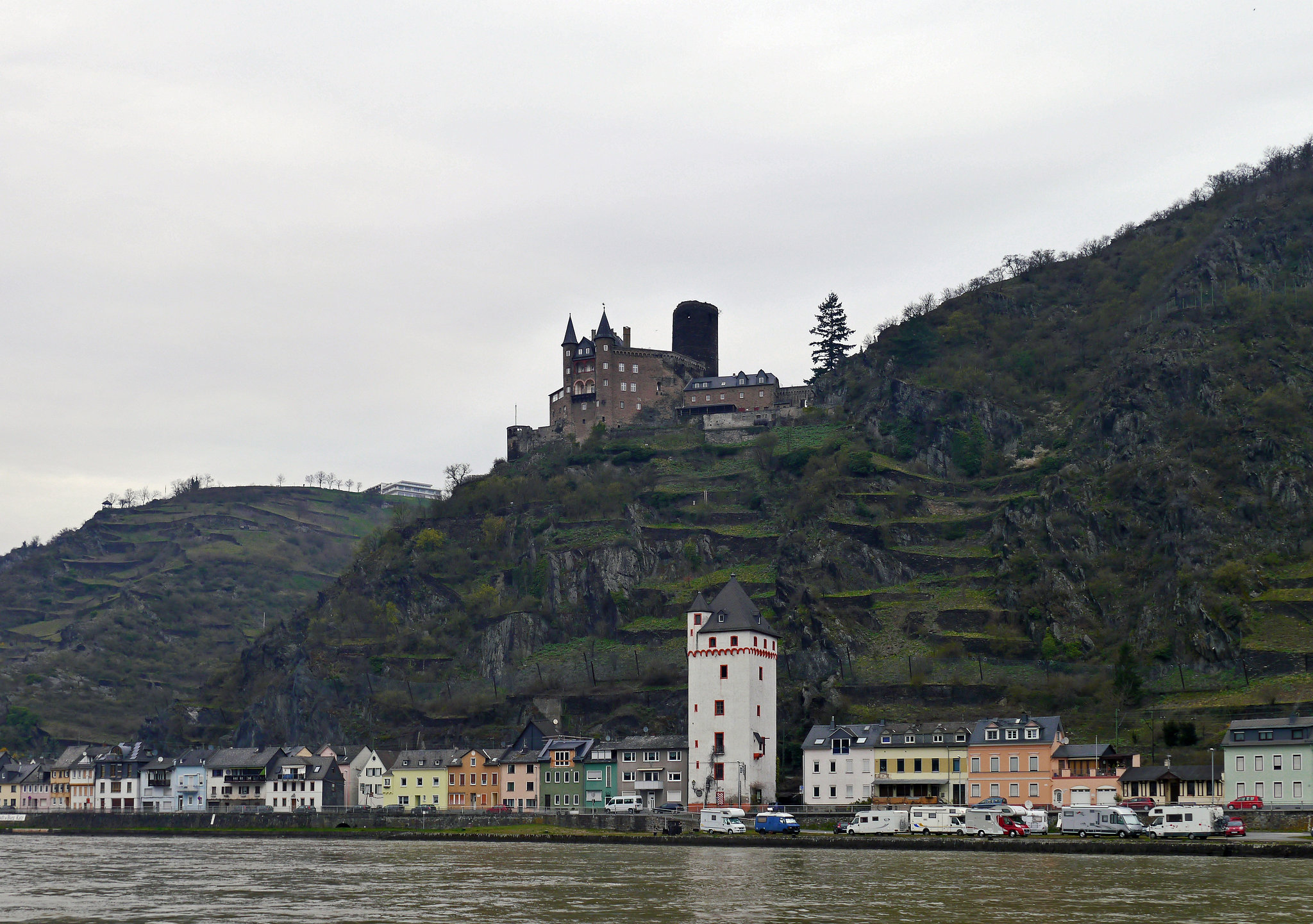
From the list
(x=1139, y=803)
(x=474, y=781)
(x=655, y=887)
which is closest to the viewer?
(x=655, y=887)

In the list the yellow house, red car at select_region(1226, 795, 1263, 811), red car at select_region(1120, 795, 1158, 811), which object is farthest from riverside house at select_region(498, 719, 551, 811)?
red car at select_region(1226, 795, 1263, 811)

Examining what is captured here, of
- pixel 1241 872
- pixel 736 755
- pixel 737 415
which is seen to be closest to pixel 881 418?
pixel 737 415

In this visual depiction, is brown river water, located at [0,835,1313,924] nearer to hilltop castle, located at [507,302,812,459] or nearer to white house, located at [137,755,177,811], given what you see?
white house, located at [137,755,177,811]

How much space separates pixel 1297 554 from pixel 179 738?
9564cm

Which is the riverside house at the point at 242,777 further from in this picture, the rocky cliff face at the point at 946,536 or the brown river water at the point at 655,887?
the brown river water at the point at 655,887

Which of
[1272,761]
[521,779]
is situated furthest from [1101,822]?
[521,779]

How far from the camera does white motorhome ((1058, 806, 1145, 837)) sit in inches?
2849

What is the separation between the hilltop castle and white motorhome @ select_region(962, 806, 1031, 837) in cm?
8098

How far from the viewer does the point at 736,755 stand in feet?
320

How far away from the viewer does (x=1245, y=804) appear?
78.2 meters

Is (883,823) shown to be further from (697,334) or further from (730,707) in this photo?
(697,334)

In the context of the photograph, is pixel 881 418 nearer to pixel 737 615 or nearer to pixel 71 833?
pixel 737 615

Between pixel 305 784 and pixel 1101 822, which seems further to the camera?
pixel 305 784

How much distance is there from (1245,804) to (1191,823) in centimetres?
963
